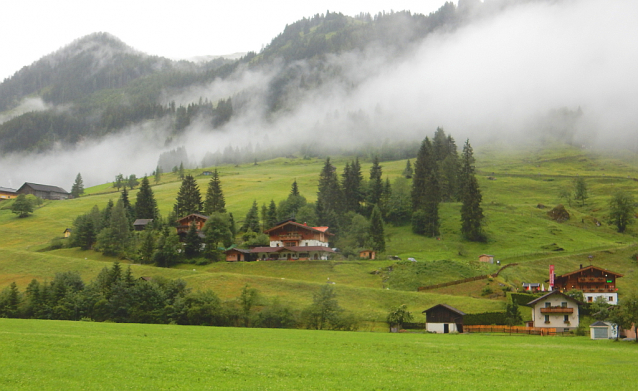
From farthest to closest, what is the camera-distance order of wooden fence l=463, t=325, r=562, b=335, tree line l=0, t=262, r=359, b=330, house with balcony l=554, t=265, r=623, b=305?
house with balcony l=554, t=265, r=623, b=305 → tree line l=0, t=262, r=359, b=330 → wooden fence l=463, t=325, r=562, b=335

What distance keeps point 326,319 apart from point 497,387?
132 feet

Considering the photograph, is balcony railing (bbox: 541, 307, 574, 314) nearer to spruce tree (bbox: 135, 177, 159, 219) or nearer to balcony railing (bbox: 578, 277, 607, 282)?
balcony railing (bbox: 578, 277, 607, 282)

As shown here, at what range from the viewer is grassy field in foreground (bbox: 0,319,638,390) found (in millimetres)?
20938

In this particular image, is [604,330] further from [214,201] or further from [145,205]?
[145,205]

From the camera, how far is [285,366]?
25641mm

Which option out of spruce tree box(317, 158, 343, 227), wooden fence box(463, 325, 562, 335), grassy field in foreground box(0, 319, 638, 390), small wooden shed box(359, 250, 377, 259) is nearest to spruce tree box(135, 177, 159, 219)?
spruce tree box(317, 158, 343, 227)

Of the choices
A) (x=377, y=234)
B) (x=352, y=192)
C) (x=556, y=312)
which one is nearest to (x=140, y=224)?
(x=352, y=192)

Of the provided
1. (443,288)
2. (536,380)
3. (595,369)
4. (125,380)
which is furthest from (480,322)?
(125,380)

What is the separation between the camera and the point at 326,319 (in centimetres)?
6109

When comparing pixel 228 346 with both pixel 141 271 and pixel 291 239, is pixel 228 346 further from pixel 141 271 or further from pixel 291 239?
pixel 291 239

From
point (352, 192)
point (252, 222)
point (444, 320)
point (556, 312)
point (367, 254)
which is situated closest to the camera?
point (444, 320)

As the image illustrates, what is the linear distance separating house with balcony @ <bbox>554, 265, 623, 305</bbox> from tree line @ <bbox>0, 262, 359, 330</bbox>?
137ft

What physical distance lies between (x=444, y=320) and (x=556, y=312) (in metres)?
13.9

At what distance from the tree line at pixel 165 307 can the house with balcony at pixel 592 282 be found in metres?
41.6
